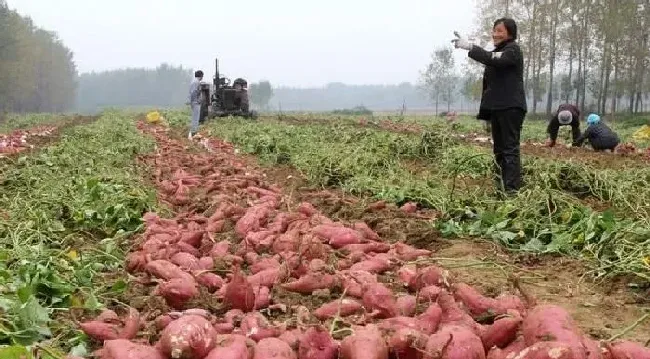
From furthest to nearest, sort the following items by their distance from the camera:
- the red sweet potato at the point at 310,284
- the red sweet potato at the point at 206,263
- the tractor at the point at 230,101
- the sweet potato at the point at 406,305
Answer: the tractor at the point at 230,101, the red sweet potato at the point at 206,263, the red sweet potato at the point at 310,284, the sweet potato at the point at 406,305

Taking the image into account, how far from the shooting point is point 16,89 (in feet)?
212

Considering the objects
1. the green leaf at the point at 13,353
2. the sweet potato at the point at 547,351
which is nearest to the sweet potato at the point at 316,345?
the sweet potato at the point at 547,351

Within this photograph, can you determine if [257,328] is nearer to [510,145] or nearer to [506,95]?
[510,145]

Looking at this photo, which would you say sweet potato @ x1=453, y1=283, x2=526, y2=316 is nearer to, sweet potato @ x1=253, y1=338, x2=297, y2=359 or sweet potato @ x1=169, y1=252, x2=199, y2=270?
sweet potato @ x1=253, y1=338, x2=297, y2=359

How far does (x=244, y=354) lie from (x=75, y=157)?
24.7 feet

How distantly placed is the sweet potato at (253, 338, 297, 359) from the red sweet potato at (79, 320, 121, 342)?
699mm

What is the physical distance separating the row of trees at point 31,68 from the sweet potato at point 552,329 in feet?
191

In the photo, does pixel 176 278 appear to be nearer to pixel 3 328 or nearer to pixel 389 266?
pixel 3 328

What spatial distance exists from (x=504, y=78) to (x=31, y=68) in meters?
74.2

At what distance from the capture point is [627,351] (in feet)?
7.10

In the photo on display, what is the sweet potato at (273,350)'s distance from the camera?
234 cm

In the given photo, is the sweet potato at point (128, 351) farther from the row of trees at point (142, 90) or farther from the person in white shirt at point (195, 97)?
the row of trees at point (142, 90)

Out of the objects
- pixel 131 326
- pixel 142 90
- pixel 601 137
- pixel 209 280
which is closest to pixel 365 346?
pixel 131 326

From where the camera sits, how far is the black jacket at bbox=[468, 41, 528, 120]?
6215 millimetres
